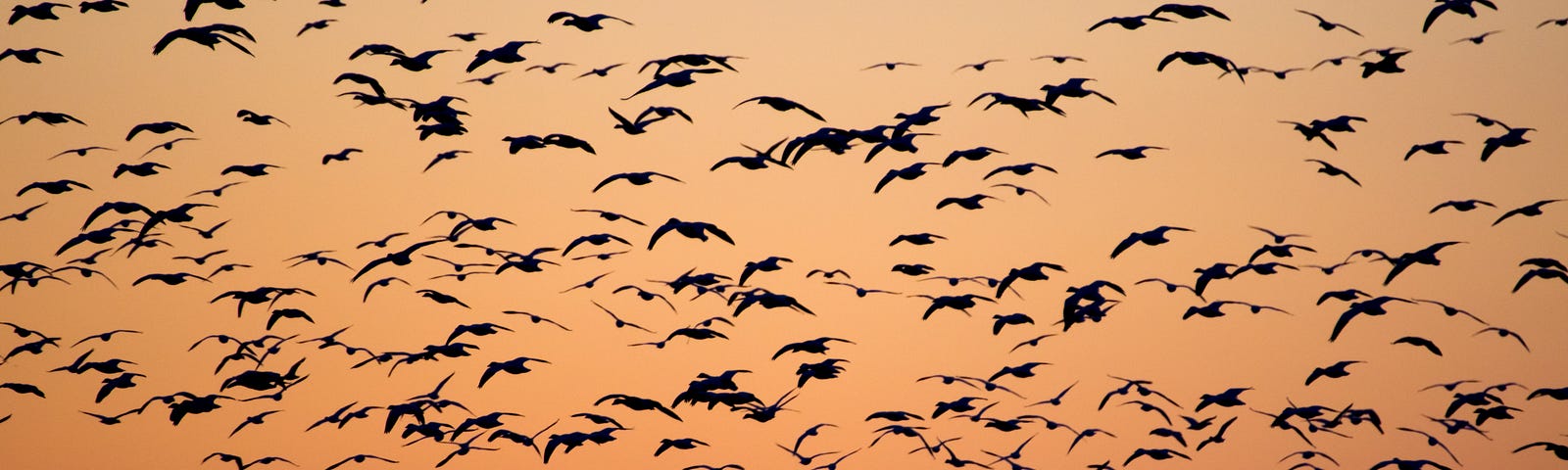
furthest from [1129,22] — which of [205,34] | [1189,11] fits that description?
[205,34]

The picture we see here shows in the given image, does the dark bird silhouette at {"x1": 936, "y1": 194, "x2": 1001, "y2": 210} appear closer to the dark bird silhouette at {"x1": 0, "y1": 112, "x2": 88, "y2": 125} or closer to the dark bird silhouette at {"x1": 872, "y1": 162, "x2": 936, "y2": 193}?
the dark bird silhouette at {"x1": 872, "y1": 162, "x2": 936, "y2": 193}

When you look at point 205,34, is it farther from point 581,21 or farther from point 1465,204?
point 1465,204

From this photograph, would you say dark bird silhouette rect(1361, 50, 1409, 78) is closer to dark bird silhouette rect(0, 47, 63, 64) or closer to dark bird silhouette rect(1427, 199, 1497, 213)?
dark bird silhouette rect(1427, 199, 1497, 213)

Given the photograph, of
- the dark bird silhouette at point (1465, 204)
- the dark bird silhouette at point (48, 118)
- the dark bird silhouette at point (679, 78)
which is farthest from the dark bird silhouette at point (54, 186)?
the dark bird silhouette at point (1465, 204)

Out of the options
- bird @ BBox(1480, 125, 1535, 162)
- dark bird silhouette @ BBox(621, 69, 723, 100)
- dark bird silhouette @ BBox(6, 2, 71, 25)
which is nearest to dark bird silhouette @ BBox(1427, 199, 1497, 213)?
bird @ BBox(1480, 125, 1535, 162)

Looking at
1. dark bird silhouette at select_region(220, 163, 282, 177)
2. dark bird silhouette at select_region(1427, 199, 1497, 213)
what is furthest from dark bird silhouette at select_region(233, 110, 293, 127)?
dark bird silhouette at select_region(1427, 199, 1497, 213)

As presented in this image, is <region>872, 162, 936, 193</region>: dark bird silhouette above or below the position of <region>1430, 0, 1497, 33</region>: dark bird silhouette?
below

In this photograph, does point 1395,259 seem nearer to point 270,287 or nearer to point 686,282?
point 686,282

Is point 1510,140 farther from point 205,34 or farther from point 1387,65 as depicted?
point 205,34

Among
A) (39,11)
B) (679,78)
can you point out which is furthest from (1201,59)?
(39,11)

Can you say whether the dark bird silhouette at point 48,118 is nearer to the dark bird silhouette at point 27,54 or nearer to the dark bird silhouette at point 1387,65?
the dark bird silhouette at point 27,54

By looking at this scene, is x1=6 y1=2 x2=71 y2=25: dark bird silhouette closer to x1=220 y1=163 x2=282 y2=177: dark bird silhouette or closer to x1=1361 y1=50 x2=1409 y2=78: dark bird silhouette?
x1=220 y1=163 x2=282 y2=177: dark bird silhouette

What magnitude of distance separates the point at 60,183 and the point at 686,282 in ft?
52.7

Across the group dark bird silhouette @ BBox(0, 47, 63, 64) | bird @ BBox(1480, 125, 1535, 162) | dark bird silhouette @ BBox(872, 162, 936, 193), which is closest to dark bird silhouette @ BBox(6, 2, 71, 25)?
dark bird silhouette @ BBox(0, 47, 63, 64)
